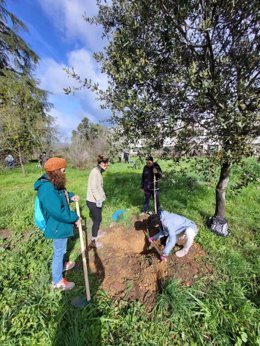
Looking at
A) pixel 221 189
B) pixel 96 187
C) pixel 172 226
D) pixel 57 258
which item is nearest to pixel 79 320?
pixel 57 258

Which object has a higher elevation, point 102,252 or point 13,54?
point 13,54

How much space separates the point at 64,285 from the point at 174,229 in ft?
7.35

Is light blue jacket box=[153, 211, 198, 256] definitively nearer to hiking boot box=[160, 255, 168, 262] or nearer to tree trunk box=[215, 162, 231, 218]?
hiking boot box=[160, 255, 168, 262]

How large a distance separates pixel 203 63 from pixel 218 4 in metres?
0.90

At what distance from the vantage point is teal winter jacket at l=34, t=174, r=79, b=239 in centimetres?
306

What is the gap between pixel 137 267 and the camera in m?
3.97

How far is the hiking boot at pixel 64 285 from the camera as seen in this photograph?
11.6 ft

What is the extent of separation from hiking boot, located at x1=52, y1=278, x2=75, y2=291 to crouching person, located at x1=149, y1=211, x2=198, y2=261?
5.79ft

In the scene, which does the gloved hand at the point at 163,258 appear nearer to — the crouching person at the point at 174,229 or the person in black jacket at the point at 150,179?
the crouching person at the point at 174,229

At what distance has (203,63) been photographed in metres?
3.79

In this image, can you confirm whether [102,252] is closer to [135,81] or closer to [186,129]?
[186,129]

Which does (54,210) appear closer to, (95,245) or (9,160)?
(95,245)

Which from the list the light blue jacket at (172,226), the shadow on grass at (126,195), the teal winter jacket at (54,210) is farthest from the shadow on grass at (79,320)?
the shadow on grass at (126,195)

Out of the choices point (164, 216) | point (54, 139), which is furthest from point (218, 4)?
point (54, 139)
